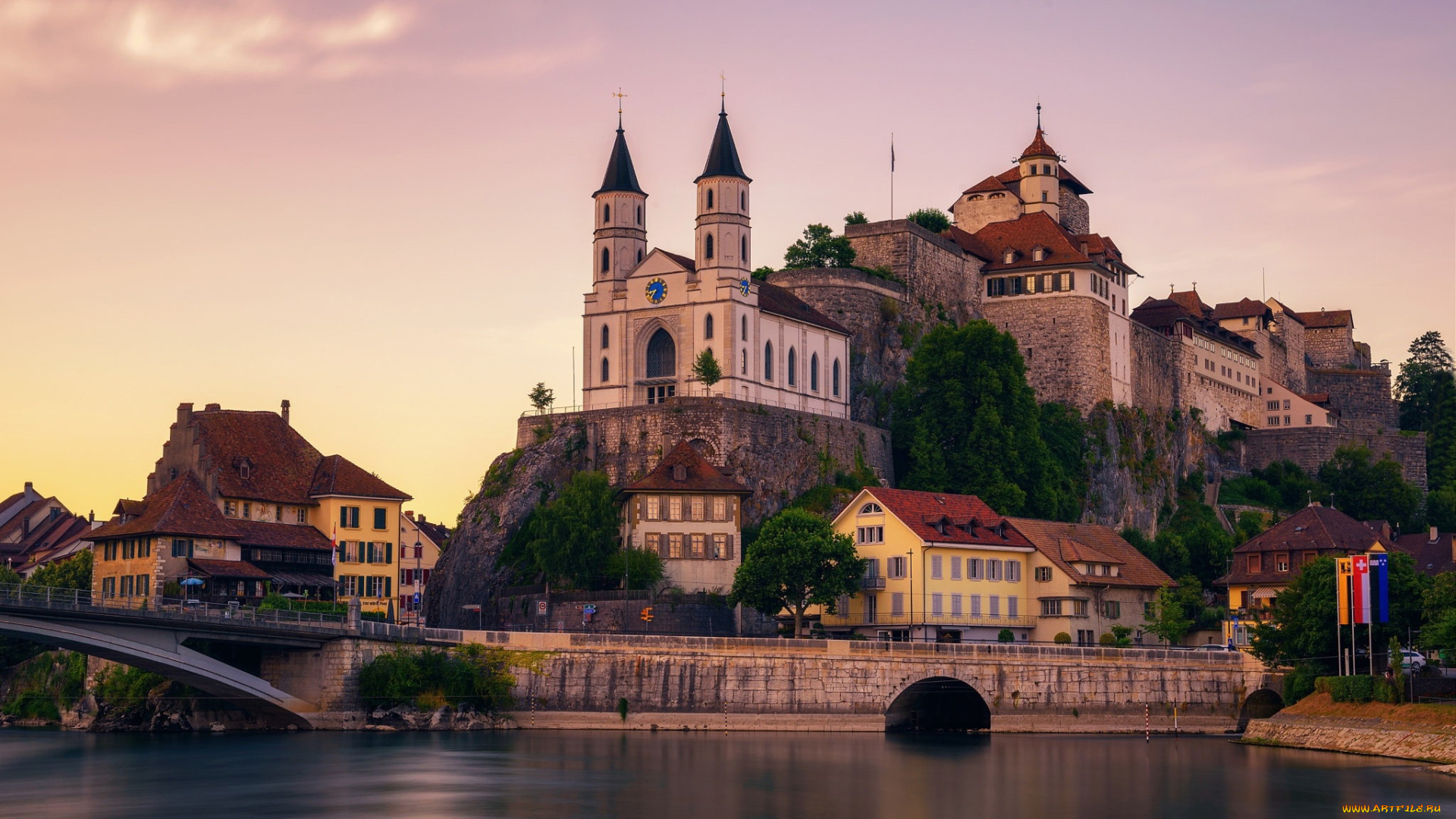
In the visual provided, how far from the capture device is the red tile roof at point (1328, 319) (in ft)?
597

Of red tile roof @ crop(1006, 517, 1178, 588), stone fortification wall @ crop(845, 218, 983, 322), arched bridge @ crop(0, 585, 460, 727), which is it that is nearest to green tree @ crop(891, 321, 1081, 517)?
red tile roof @ crop(1006, 517, 1178, 588)

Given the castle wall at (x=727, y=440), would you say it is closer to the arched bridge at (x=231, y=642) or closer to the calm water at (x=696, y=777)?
the arched bridge at (x=231, y=642)

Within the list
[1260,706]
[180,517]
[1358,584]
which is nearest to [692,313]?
[180,517]

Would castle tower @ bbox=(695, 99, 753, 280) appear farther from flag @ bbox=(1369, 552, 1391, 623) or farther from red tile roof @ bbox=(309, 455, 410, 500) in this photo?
flag @ bbox=(1369, 552, 1391, 623)

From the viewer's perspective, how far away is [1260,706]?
85500 millimetres

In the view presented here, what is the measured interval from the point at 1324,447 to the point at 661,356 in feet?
192

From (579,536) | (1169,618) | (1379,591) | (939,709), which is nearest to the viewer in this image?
(1379,591)

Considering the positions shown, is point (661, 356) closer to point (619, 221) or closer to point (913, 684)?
point (619, 221)

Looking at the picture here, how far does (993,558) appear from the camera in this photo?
98312mm

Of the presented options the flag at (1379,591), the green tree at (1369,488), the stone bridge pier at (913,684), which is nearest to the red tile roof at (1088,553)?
the stone bridge pier at (913,684)

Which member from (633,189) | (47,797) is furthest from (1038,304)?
(47,797)

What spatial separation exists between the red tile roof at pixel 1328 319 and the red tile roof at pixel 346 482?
101794mm

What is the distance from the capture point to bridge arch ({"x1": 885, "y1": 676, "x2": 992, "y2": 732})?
288 feet

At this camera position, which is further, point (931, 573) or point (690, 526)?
point (690, 526)
